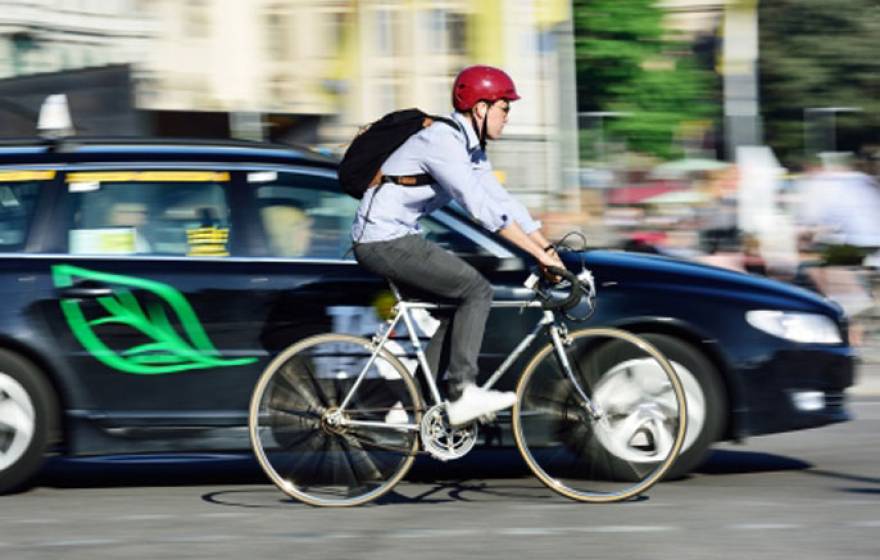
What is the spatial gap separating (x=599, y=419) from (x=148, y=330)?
196 cm

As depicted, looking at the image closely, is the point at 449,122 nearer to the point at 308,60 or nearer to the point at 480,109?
the point at 480,109

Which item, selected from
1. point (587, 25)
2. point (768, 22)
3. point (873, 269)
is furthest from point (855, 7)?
point (873, 269)

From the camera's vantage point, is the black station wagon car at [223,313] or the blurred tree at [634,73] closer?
the black station wagon car at [223,313]

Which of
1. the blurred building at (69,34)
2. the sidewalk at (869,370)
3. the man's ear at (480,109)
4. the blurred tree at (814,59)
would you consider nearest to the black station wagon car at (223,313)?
the man's ear at (480,109)

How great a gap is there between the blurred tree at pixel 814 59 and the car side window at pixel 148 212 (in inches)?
1501

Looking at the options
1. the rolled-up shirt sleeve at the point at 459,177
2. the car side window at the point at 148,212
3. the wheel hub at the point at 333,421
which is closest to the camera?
the rolled-up shirt sleeve at the point at 459,177

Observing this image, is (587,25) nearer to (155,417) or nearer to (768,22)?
A: (768,22)

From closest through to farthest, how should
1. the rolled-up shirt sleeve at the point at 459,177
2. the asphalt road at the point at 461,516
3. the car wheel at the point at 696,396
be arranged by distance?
the asphalt road at the point at 461,516 < the rolled-up shirt sleeve at the point at 459,177 < the car wheel at the point at 696,396

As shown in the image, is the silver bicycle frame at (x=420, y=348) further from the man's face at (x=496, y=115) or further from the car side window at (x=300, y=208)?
the man's face at (x=496, y=115)

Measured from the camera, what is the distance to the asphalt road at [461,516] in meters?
6.65

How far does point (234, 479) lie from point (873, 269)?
7144mm

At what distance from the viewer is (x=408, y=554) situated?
21.5 feet

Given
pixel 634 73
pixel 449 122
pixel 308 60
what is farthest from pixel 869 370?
pixel 634 73

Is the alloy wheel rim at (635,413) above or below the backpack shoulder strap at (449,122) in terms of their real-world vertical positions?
below
